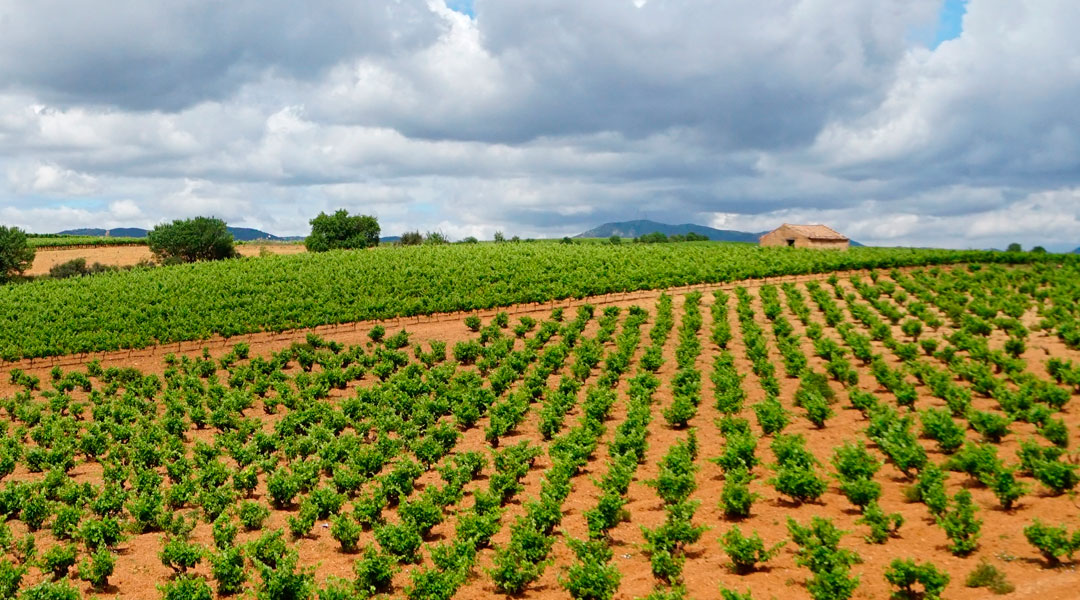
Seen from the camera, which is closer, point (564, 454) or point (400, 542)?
point (400, 542)

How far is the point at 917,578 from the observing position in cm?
1238

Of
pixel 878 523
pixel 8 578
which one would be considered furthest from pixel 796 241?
pixel 8 578

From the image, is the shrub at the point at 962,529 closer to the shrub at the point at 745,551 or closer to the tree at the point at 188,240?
the shrub at the point at 745,551

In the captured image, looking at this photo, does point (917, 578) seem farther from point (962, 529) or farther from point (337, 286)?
point (337, 286)

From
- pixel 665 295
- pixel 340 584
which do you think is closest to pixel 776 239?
pixel 665 295

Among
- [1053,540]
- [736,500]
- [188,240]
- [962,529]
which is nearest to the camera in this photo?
[1053,540]

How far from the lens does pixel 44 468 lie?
25609mm

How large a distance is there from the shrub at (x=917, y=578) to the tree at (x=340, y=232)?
327 feet

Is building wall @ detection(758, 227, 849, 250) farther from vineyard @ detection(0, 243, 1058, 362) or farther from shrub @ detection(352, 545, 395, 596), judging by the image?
shrub @ detection(352, 545, 395, 596)

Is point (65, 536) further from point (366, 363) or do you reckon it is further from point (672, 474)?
point (366, 363)

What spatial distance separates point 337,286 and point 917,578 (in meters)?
51.8

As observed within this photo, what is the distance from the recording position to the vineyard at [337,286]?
49.2 metres

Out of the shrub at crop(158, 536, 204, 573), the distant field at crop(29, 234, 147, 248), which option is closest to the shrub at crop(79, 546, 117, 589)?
the shrub at crop(158, 536, 204, 573)

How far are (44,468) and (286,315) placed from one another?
83.4ft
